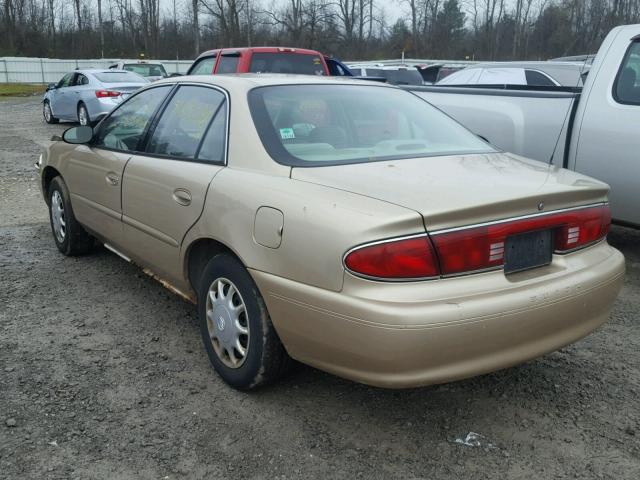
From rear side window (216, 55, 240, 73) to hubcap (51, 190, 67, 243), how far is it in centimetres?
576

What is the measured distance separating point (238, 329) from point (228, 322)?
0.25 ft

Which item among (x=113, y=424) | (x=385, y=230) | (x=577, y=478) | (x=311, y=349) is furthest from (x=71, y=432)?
(x=577, y=478)

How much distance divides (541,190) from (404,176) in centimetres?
60

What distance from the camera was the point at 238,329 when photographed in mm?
3150

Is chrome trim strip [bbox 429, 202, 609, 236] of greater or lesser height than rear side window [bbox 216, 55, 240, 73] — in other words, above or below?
below

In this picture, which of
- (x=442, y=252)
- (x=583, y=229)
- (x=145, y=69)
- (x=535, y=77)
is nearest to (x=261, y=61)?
(x=535, y=77)

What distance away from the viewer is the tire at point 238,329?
2.97 metres

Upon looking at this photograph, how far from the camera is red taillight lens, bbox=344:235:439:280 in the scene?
247 centimetres

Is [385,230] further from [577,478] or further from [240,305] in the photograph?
[577,478]

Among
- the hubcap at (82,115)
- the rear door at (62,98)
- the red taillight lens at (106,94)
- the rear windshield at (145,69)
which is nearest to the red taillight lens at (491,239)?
the red taillight lens at (106,94)

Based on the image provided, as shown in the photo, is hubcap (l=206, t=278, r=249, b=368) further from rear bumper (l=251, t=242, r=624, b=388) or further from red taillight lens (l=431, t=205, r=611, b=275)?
red taillight lens (l=431, t=205, r=611, b=275)

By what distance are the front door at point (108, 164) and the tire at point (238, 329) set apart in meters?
1.26

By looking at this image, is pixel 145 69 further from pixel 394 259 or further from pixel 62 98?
pixel 394 259

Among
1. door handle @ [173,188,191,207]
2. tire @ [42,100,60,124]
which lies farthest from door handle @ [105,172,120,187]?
tire @ [42,100,60,124]
